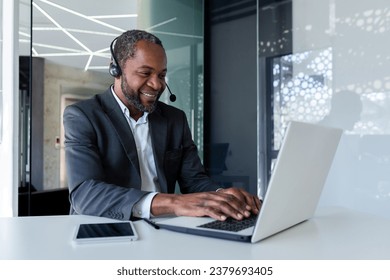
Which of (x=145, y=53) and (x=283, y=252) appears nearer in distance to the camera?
(x=283, y=252)

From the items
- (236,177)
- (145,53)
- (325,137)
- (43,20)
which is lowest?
(236,177)

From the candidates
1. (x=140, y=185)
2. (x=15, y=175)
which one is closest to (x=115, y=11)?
(x=15, y=175)

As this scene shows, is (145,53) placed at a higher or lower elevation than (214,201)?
higher

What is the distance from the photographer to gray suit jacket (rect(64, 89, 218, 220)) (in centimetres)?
116

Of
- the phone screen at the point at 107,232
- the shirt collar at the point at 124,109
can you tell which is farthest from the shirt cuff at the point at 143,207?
the shirt collar at the point at 124,109

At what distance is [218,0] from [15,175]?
233 centimetres

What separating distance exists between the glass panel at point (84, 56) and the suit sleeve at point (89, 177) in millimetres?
1606

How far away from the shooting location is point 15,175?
269 centimetres

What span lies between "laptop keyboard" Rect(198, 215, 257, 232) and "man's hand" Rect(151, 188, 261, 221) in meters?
0.01

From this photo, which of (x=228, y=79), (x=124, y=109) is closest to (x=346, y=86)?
(x=228, y=79)

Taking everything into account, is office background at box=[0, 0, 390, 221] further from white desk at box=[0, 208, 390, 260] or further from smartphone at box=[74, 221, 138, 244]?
smartphone at box=[74, 221, 138, 244]

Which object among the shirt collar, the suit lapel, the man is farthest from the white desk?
the shirt collar

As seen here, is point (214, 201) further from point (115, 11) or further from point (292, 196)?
point (115, 11)

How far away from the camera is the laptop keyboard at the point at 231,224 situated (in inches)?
35.6
